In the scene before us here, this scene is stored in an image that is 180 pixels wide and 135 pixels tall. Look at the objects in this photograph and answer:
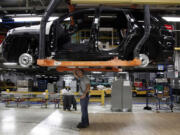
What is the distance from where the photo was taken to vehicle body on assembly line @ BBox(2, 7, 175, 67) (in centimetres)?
402

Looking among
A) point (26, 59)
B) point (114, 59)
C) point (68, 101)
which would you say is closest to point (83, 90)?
point (114, 59)

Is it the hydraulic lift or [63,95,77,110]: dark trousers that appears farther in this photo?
[63,95,77,110]: dark trousers

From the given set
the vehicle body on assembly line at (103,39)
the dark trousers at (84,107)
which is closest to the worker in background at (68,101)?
the dark trousers at (84,107)

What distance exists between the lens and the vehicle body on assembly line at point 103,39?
13.2 feet

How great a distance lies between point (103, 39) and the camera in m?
4.93

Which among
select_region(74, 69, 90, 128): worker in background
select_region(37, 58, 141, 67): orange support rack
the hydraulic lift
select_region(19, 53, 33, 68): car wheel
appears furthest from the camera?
select_region(19, 53, 33, 68): car wheel

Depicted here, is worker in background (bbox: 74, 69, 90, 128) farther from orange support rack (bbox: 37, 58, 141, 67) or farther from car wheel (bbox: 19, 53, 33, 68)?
car wheel (bbox: 19, 53, 33, 68)

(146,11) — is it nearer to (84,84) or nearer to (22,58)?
(84,84)

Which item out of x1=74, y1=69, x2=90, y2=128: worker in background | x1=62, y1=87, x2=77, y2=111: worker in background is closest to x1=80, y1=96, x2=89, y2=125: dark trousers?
x1=74, y1=69, x2=90, y2=128: worker in background

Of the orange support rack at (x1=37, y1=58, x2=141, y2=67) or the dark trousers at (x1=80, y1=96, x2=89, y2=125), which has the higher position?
the orange support rack at (x1=37, y1=58, x2=141, y2=67)

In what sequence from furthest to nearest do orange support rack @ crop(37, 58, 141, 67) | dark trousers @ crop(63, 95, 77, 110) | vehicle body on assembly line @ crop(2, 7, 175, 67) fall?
dark trousers @ crop(63, 95, 77, 110) < vehicle body on assembly line @ crop(2, 7, 175, 67) < orange support rack @ crop(37, 58, 141, 67)

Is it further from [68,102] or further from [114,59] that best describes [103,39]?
[68,102]

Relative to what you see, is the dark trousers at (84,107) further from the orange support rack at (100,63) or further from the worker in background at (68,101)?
the worker in background at (68,101)

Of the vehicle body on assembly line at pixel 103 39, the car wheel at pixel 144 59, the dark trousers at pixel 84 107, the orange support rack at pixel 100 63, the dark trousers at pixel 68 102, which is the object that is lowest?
the dark trousers at pixel 68 102
